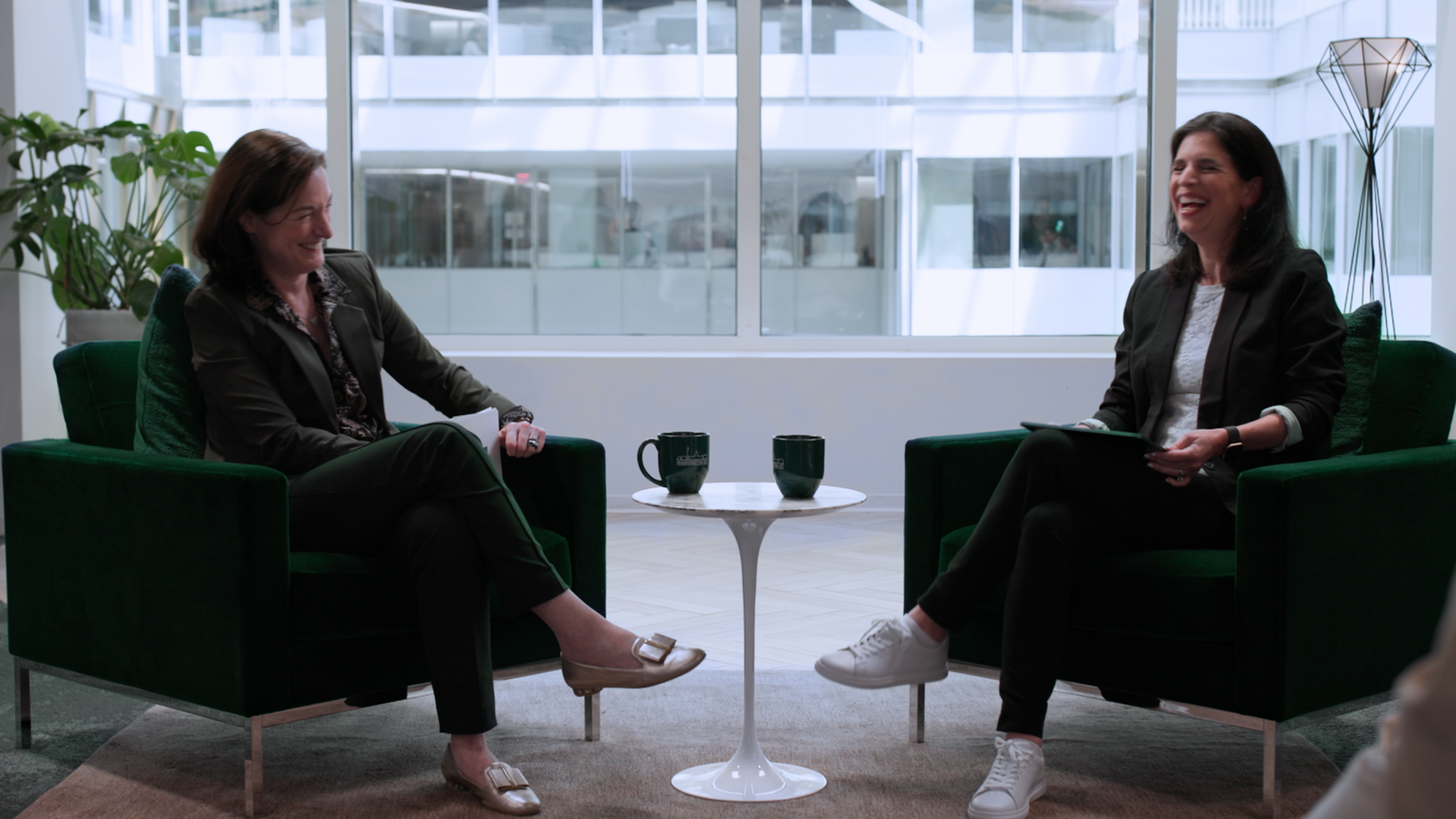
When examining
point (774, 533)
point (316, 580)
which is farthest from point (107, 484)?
point (774, 533)

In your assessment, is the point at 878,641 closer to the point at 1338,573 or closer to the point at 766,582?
the point at 1338,573

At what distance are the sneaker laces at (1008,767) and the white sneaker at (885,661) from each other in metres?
0.16

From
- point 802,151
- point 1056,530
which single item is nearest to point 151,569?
point 1056,530

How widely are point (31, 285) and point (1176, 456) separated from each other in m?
3.89

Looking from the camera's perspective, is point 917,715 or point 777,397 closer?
point 917,715

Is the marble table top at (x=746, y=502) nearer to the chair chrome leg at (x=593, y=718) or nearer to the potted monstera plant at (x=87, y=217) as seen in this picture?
the chair chrome leg at (x=593, y=718)

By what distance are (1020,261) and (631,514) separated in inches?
74.3

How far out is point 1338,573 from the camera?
6.25 feet

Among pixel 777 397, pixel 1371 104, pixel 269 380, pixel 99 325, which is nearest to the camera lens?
pixel 269 380

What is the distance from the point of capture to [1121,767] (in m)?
2.13

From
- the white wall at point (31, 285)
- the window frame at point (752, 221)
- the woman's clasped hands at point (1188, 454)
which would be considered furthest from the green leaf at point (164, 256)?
the woman's clasped hands at point (1188, 454)

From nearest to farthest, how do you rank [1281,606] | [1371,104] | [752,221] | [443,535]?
[1281,606] → [443,535] → [1371,104] → [752,221]

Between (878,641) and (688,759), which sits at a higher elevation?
(878,641)

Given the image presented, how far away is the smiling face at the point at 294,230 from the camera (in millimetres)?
2211
